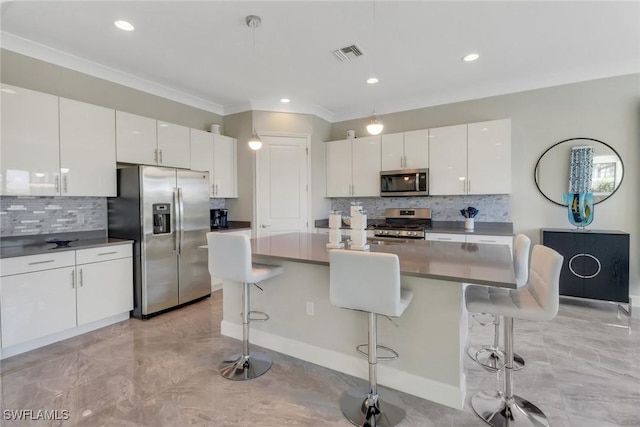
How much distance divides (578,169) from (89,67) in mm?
5764

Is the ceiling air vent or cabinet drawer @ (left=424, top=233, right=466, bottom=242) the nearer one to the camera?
the ceiling air vent

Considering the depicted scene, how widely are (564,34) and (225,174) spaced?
428cm

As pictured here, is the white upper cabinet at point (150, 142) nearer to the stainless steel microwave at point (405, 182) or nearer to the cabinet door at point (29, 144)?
the cabinet door at point (29, 144)

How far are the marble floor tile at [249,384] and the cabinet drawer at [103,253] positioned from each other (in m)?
0.75

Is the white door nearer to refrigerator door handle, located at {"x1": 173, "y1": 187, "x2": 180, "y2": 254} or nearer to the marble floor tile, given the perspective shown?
refrigerator door handle, located at {"x1": 173, "y1": 187, "x2": 180, "y2": 254}

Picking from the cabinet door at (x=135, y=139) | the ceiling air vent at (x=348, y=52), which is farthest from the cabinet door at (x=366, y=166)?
the cabinet door at (x=135, y=139)

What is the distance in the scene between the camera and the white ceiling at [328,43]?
2.41m

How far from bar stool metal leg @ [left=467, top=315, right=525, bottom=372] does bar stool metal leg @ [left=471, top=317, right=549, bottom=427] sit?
38 cm

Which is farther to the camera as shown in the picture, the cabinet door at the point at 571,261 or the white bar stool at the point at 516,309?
the cabinet door at the point at 571,261

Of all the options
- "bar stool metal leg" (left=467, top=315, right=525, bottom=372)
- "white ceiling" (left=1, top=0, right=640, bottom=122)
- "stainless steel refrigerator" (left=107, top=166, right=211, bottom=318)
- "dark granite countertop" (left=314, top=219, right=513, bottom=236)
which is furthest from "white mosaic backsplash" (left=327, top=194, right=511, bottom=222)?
"stainless steel refrigerator" (left=107, top=166, right=211, bottom=318)

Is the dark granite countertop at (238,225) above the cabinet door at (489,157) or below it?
below

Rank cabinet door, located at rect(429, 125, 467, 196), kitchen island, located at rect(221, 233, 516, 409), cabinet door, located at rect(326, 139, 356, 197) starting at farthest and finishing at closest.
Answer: cabinet door, located at rect(326, 139, 356, 197) → cabinet door, located at rect(429, 125, 467, 196) → kitchen island, located at rect(221, 233, 516, 409)

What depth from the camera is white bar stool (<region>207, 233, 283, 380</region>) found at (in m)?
2.15

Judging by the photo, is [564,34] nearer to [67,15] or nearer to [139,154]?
[67,15]
